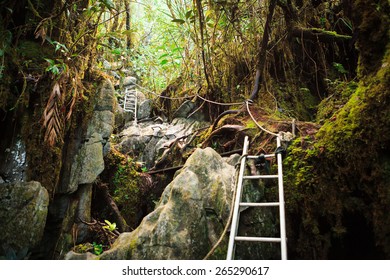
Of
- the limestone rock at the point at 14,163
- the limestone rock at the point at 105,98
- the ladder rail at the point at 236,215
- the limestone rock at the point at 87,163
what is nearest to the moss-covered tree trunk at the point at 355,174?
the ladder rail at the point at 236,215

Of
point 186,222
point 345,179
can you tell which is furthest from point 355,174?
point 186,222

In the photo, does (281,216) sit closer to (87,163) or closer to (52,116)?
(52,116)

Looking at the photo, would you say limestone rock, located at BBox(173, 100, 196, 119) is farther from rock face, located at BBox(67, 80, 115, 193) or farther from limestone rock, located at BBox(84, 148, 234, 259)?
limestone rock, located at BBox(84, 148, 234, 259)

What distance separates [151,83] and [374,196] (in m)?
8.32

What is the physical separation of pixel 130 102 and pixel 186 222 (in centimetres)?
686

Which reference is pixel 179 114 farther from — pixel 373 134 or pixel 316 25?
pixel 373 134

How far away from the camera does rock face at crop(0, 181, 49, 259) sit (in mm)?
2979

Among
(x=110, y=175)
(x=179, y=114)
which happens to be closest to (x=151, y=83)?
(x=179, y=114)

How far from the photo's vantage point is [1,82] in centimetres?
299

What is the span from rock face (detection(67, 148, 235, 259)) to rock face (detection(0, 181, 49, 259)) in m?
0.83

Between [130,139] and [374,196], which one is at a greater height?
[130,139]

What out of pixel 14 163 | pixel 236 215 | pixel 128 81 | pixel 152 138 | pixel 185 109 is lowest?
pixel 236 215

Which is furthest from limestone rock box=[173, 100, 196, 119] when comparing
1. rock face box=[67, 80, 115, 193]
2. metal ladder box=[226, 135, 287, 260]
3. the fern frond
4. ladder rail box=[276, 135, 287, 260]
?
the fern frond

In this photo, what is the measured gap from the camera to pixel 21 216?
10.0ft
